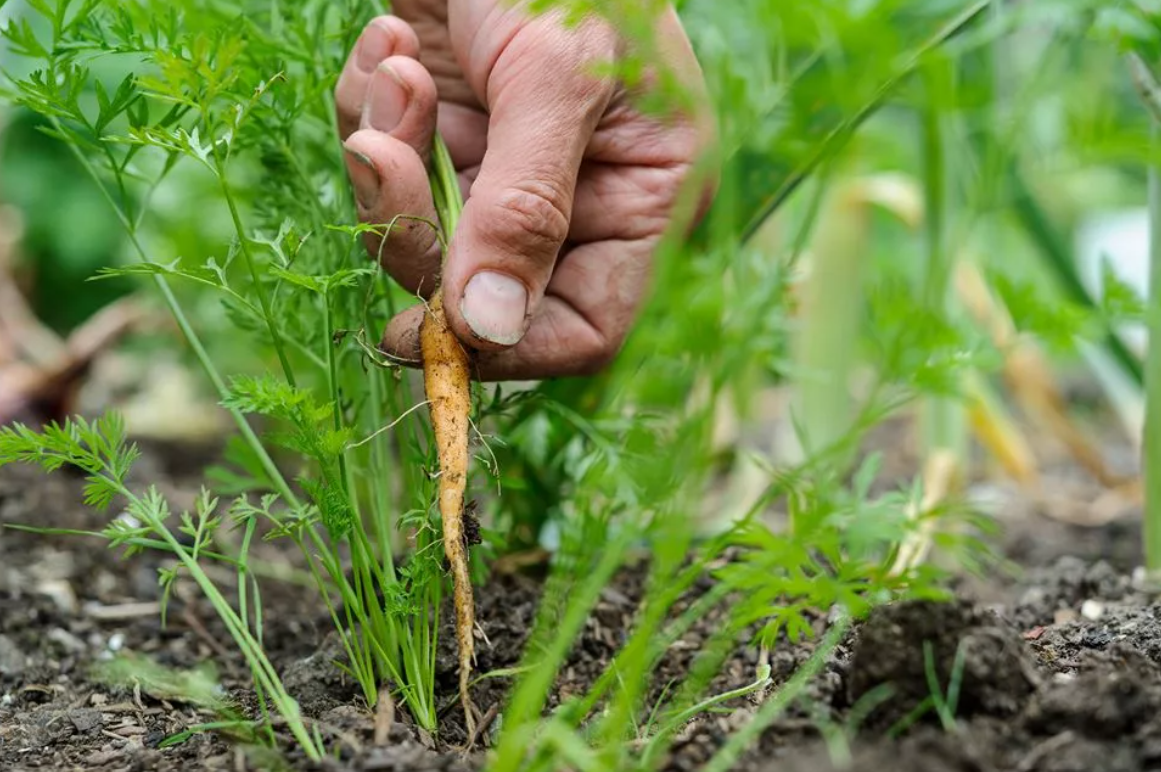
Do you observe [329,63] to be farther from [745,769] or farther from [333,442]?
[745,769]

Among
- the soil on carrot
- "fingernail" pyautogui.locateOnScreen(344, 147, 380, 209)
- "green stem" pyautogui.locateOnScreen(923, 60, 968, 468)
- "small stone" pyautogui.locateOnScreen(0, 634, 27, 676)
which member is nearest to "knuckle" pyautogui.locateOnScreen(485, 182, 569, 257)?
"fingernail" pyautogui.locateOnScreen(344, 147, 380, 209)

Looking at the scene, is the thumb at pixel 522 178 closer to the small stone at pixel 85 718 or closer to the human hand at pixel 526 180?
the human hand at pixel 526 180

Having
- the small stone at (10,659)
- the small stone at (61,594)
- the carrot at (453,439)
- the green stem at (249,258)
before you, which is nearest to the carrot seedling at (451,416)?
the carrot at (453,439)

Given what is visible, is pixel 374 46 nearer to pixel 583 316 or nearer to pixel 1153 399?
pixel 583 316

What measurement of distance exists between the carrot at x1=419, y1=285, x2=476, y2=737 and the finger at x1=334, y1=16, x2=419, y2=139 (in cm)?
21

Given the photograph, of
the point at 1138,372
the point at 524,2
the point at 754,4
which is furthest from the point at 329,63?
the point at 1138,372

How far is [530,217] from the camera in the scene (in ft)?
3.25

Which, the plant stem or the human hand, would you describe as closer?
the human hand

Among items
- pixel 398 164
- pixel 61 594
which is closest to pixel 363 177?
pixel 398 164

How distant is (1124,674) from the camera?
2.73 feet

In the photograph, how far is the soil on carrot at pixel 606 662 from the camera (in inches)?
31.5

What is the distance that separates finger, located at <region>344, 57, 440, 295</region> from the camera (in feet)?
3.26

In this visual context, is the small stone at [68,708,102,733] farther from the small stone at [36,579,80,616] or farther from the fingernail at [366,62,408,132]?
the fingernail at [366,62,408,132]

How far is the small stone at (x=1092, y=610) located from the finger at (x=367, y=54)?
0.89m
